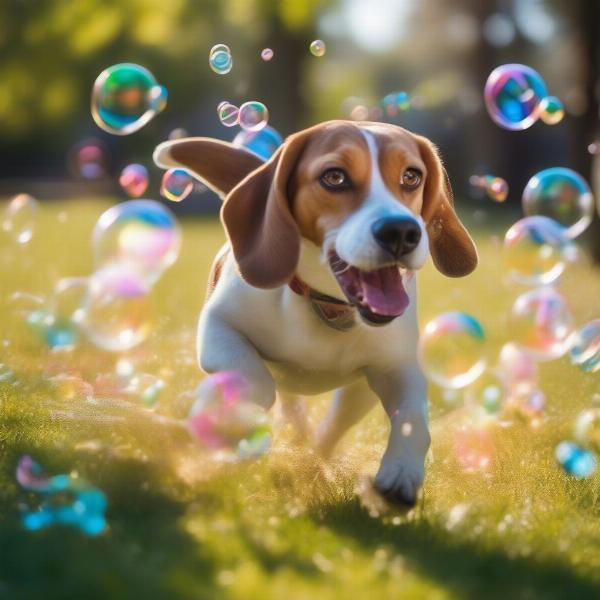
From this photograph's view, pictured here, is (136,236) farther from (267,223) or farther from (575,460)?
(575,460)

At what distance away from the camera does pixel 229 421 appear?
11.5 feet

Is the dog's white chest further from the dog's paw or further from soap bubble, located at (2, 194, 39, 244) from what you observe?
soap bubble, located at (2, 194, 39, 244)

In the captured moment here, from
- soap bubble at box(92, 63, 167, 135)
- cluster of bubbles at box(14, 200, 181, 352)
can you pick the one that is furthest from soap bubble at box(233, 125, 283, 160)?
cluster of bubbles at box(14, 200, 181, 352)

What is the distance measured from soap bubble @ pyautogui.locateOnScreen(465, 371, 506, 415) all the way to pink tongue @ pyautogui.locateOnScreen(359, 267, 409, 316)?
5.27ft

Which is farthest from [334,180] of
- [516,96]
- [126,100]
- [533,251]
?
[533,251]

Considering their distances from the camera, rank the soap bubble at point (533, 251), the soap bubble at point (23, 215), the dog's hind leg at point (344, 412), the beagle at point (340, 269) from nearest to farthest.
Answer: the beagle at point (340, 269), the dog's hind leg at point (344, 412), the soap bubble at point (533, 251), the soap bubble at point (23, 215)

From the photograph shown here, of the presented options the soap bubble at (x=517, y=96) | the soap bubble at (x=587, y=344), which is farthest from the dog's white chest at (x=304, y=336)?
the soap bubble at (x=517, y=96)

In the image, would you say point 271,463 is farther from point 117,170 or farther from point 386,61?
point 386,61

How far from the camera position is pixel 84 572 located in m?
2.56

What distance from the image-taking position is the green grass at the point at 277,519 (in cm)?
A: 262

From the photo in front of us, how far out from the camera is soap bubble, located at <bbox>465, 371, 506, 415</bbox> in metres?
4.95

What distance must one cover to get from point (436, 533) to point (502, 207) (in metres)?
25.8

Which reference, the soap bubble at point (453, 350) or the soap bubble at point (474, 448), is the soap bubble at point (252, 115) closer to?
the soap bubble at point (453, 350)

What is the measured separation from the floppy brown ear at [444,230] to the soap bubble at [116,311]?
1319mm
